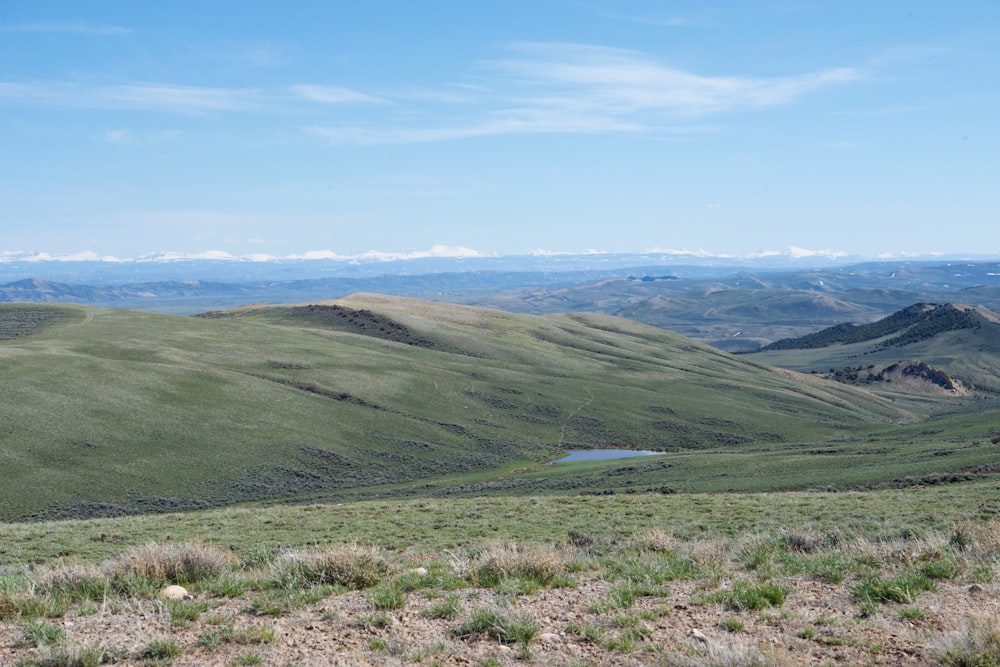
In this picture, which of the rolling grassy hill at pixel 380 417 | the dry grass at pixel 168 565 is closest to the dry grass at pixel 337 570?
the dry grass at pixel 168 565

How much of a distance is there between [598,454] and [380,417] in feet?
80.6

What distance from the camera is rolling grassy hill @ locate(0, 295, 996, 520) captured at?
50.6m

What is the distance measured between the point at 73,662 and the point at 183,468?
179ft

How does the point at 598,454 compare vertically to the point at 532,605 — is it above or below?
below

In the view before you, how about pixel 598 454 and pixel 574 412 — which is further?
pixel 574 412

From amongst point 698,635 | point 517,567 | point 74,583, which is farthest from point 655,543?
point 74,583

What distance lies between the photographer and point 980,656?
7746mm

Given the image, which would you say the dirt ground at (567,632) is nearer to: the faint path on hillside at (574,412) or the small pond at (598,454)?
the small pond at (598,454)

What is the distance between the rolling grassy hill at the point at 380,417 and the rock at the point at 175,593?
30.3m

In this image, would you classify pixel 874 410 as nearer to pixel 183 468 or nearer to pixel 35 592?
pixel 183 468

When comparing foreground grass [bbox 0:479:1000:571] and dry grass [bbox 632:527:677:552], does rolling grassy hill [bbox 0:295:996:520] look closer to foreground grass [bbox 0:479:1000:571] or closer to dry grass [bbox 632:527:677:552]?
foreground grass [bbox 0:479:1000:571]

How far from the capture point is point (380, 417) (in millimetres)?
81438

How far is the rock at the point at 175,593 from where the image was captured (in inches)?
429

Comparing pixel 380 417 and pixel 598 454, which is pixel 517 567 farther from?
pixel 380 417
